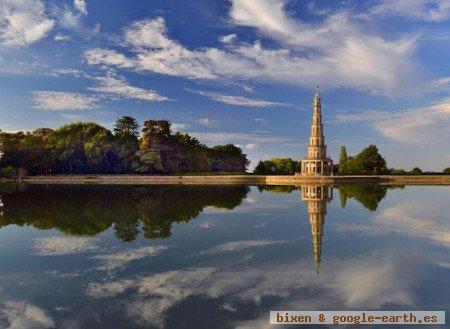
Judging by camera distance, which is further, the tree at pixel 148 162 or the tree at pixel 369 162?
the tree at pixel 369 162

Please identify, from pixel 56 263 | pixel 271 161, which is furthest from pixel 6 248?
pixel 271 161

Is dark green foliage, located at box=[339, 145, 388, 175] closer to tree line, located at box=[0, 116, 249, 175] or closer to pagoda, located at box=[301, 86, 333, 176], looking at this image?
pagoda, located at box=[301, 86, 333, 176]

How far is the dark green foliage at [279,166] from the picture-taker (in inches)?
3127

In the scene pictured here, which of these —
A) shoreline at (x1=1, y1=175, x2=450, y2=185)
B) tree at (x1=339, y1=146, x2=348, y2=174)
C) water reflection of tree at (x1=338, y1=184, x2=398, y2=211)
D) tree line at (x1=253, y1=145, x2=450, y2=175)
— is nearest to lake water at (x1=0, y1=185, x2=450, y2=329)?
water reflection of tree at (x1=338, y1=184, x2=398, y2=211)

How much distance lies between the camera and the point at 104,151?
69.3m

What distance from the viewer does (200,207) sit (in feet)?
92.5

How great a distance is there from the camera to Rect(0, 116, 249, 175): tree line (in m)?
69.7

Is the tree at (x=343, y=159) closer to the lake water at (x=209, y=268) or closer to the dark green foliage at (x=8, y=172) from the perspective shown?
the dark green foliage at (x=8, y=172)

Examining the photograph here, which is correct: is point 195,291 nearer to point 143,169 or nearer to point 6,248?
point 6,248

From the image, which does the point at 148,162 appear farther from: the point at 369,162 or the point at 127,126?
the point at 369,162

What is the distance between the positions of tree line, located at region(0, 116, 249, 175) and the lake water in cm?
4762

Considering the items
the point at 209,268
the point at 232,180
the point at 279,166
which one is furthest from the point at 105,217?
the point at 279,166

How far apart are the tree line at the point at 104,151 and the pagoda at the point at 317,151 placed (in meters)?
19.1

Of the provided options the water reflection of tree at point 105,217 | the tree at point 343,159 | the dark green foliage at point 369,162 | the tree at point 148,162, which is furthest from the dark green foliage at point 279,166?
the water reflection of tree at point 105,217
